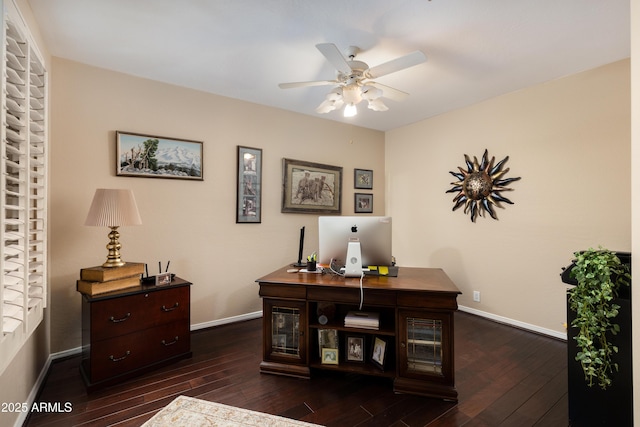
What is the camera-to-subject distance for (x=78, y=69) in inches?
99.0

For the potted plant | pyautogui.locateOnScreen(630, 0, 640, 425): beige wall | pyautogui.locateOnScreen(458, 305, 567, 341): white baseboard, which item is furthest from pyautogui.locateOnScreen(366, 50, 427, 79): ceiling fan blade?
pyautogui.locateOnScreen(458, 305, 567, 341): white baseboard

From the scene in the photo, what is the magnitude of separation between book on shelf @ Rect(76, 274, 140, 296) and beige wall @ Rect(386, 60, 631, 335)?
3525mm

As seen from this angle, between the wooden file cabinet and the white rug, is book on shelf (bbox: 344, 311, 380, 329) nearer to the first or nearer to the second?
the white rug

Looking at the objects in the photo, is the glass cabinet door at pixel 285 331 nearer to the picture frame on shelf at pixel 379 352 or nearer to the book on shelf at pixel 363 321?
the book on shelf at pixel 363 321

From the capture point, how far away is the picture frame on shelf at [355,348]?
2193mm

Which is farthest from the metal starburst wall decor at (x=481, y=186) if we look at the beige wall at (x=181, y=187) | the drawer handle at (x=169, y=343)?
the drawer handle at (x=169, y=343)

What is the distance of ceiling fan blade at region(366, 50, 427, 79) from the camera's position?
1873 millimetres

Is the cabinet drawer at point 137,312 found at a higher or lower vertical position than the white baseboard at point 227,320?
higher

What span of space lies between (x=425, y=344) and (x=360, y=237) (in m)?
0.89

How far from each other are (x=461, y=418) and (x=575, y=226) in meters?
2.18

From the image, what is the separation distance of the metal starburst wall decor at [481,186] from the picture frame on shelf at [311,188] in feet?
5.30

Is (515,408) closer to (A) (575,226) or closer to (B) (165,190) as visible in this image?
(A) (575,226)

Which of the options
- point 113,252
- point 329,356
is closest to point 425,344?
point 329,356

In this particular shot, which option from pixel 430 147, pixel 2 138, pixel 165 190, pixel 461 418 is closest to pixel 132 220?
pixel 165 190
